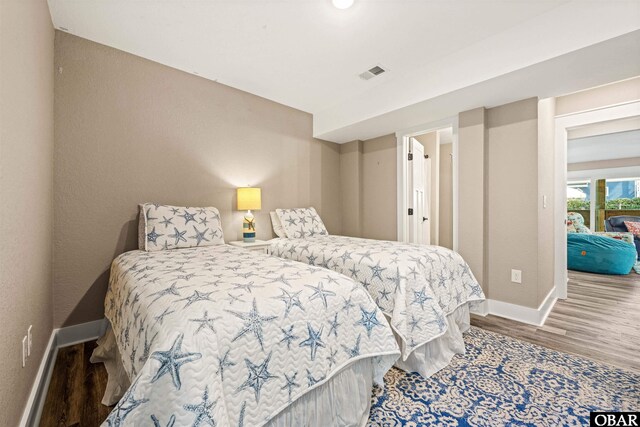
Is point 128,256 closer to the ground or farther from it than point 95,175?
closer to the ground

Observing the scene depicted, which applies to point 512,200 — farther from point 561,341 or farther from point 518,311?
point 561,341

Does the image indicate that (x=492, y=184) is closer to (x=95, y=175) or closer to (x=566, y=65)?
(x=566, y=65)

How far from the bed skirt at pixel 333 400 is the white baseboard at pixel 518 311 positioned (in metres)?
1.57

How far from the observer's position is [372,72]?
283 cm

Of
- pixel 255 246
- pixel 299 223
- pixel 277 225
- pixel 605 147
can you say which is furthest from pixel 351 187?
pixel 605 147

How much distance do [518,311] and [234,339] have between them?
278 centimetres

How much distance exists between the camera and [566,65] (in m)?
1.94

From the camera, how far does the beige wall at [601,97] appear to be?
8.27ft

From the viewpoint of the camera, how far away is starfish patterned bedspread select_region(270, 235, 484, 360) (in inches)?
68.2

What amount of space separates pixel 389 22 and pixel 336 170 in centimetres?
241

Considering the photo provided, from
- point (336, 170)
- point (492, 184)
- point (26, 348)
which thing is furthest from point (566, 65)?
point (26, 348)

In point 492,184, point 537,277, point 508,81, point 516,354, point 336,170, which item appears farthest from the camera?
point 336,170

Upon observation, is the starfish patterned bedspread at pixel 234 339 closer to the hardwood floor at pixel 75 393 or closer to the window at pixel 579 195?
the hardwood floor at pixel 75 393

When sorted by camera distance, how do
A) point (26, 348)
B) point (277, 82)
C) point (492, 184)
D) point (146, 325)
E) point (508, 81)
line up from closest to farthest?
1. point (146, 325)
2. point (26, 348)
3. point (508, 81)
4. point (492, 184)
5. point (277, 82)
